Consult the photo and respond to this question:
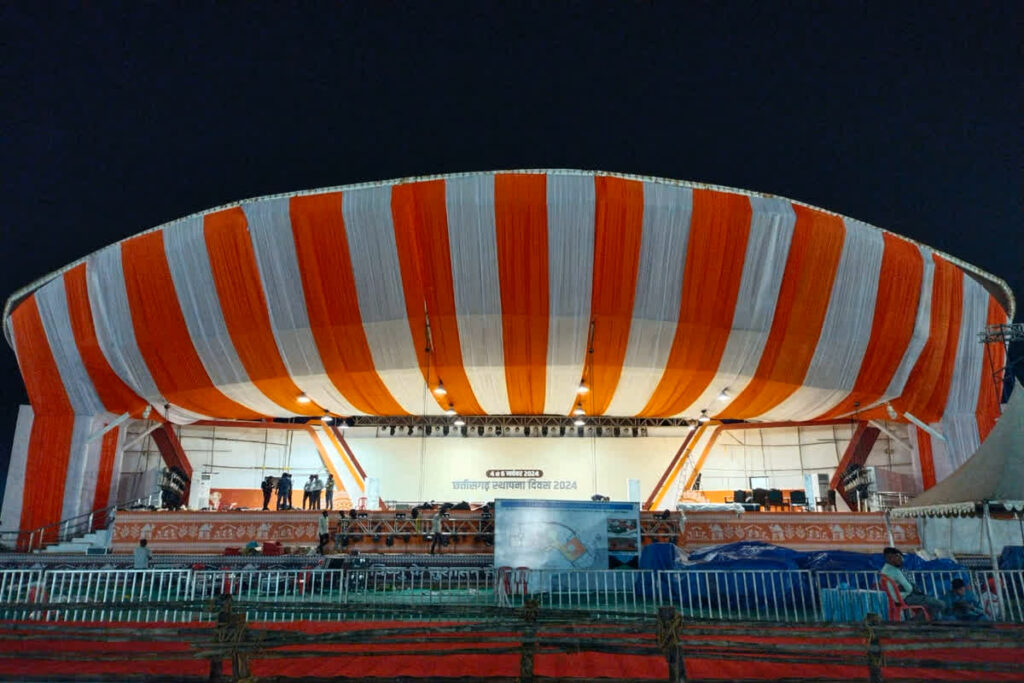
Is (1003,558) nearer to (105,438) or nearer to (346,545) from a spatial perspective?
(346,545)

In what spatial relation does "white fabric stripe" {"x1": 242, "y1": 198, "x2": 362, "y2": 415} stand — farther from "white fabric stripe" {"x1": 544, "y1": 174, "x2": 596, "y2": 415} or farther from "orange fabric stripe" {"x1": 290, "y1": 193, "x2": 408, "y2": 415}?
"white fabric stripe" {"x1": 544, "y1": 174, "x2": 596, "y2": 415}

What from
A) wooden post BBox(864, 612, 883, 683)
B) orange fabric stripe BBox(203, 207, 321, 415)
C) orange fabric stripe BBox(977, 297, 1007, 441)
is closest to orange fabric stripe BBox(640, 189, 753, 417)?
orange fabric stripe BBox(977, 297, 1007, 441)

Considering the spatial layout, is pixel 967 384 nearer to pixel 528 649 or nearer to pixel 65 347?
pixel 528 649

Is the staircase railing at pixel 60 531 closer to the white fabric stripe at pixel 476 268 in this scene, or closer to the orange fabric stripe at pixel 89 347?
the orange fabric stripe at pixel 89 347

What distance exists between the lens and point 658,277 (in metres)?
15.3

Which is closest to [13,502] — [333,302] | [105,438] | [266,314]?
[105,438]

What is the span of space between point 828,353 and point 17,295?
21.4 m

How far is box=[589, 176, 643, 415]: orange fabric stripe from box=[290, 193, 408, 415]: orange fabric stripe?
566 centimetres

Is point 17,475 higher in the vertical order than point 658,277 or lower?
lower

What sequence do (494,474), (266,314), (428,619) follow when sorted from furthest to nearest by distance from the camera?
(494,474)
(266,314)
(428,619)

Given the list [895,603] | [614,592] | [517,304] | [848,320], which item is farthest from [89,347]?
[848,320]

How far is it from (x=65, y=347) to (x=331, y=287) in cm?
769

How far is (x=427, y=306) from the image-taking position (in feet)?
51.9

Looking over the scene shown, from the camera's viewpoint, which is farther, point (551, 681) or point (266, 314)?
point (266, 314)
